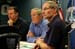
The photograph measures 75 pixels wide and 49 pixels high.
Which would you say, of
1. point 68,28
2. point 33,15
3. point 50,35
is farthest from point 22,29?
point 50,35

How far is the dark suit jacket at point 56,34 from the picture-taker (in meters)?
2.77

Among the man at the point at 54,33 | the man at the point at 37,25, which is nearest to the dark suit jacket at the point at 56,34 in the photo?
the man at the point at 54,33

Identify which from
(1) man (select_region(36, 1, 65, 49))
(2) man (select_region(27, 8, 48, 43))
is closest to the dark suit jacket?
(1) man (select_region(36, 1, 65, 49))

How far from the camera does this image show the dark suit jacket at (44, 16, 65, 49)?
2.77 metres

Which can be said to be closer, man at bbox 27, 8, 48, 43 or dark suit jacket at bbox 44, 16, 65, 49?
dark suit jacket at bbox 44, 16, 65, 49

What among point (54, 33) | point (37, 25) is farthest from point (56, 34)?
point (37, 25)

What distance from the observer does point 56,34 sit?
278 cm

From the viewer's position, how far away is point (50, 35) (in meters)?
2.80

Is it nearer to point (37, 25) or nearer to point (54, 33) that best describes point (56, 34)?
point (54, 33)

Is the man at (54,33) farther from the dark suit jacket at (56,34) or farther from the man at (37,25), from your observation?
the man at (37,25)

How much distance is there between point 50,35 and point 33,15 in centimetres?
128

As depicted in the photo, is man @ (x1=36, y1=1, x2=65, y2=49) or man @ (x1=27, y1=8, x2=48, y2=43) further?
man @ (x1=27, y1=8, x2=48, y2=43)

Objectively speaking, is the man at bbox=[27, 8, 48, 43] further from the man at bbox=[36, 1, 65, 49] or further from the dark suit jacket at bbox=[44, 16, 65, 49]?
the dark suit jacket at bbox=[44, 16, 65, 49]

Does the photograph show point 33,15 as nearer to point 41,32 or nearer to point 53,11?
point 41,32
